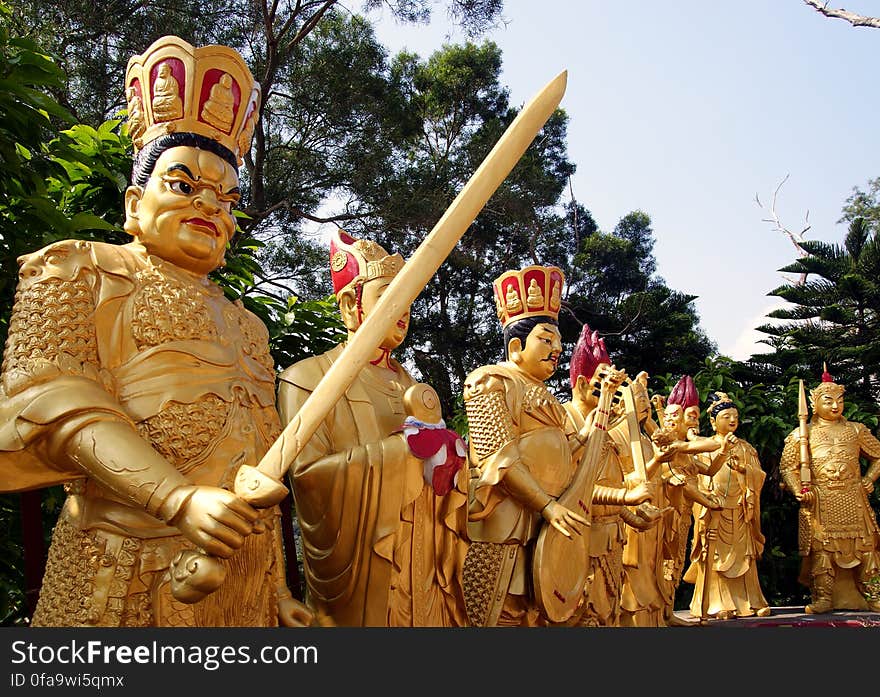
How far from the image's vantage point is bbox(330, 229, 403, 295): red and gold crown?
3.82 meters

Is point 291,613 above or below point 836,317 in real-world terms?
below

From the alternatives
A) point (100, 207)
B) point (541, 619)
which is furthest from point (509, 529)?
point (100, 207)

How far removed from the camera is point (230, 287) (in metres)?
4.51

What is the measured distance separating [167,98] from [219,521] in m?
1.37

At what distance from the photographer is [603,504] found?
17.6ft

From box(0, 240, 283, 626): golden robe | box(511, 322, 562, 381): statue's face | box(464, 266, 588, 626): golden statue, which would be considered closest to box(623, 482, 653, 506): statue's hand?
box(464, 266, 588, 626): golden statue

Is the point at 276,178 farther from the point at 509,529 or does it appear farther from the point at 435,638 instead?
the point at 435,638

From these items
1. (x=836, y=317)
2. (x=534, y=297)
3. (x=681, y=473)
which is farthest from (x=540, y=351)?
(x=836, y=317)

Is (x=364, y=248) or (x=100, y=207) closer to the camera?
(x=364, y=248)

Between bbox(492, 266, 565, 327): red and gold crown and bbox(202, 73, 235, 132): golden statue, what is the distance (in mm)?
2657

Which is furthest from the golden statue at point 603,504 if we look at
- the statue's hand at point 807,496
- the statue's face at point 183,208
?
the statue's hand at point 807,496

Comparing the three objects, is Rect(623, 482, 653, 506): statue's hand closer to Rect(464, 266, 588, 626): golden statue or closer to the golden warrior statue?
Rect(464, 266, 588, 626): golden statue

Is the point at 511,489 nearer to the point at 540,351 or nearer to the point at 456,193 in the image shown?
the point at 540,351

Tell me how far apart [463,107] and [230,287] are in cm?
1077
